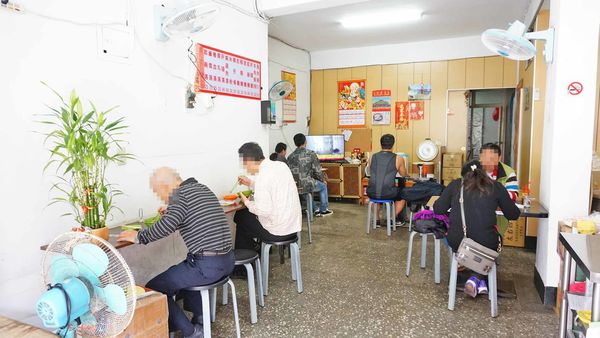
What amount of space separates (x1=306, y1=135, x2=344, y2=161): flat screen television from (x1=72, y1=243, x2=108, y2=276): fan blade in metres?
5.75

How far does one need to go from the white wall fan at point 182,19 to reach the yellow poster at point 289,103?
3655mm

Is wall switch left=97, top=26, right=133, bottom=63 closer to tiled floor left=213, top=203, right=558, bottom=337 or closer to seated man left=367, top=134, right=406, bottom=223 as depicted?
tiled floor left=213, top=203, right=558, bottom=337

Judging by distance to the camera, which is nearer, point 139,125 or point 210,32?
point 139,125

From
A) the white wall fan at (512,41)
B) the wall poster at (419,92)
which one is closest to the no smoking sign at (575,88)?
the white wall fan at (512,41)

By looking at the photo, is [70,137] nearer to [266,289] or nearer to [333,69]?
[266,289]

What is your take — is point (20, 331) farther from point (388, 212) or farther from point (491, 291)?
point (388, 212)

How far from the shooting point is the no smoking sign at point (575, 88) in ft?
8.61

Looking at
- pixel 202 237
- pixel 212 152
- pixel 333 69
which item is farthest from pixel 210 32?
pixel 333 69

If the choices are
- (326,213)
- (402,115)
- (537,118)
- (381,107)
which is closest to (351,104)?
(381,107)

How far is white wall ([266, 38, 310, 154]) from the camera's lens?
6340 mm

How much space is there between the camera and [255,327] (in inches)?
103

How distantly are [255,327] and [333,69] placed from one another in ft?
19.0

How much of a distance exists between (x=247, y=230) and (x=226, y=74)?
1.52m

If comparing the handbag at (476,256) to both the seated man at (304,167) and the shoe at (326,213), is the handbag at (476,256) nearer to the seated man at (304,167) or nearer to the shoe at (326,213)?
the seated man at (304,167)
